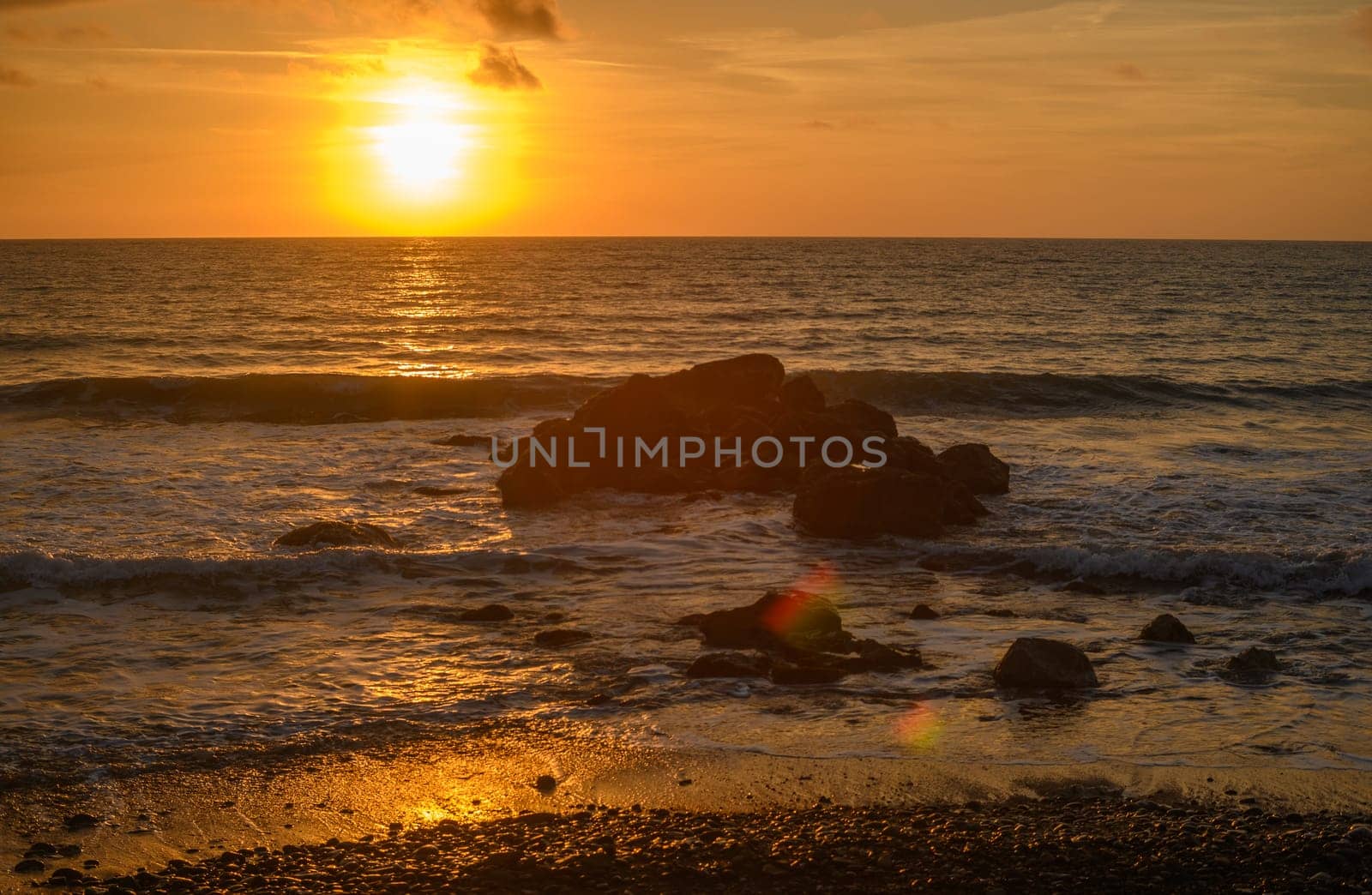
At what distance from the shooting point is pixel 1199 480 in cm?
1945

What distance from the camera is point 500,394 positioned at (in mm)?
32219

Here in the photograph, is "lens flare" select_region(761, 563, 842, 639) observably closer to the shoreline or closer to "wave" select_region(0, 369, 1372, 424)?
the shoreline

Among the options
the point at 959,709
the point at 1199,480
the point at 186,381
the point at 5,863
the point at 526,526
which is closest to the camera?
the point at 5,863

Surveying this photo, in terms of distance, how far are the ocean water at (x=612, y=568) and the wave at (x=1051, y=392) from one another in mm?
170

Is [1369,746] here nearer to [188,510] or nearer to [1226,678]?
[1226,678]

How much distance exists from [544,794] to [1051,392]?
28.3 meters

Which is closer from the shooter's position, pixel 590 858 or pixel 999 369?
pixel 590 858

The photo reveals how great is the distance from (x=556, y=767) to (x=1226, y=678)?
5.71 meters

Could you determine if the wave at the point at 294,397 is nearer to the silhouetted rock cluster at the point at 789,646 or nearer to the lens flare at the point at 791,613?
the silhouetted rock cluster at the point at 789,646

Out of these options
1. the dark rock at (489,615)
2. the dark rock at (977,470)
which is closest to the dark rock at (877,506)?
the dark rock at (977,470)

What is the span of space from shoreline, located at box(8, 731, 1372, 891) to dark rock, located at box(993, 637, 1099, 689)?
1.49m

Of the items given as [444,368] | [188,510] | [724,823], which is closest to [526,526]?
[188,510]

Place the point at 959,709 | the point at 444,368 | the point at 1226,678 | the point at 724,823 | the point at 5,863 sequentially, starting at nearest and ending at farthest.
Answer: the point at 5,863, the point at 724,823, the point at 959,709, the point at 1226,678, the point at 444,368

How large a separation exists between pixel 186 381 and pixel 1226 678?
29.1m
